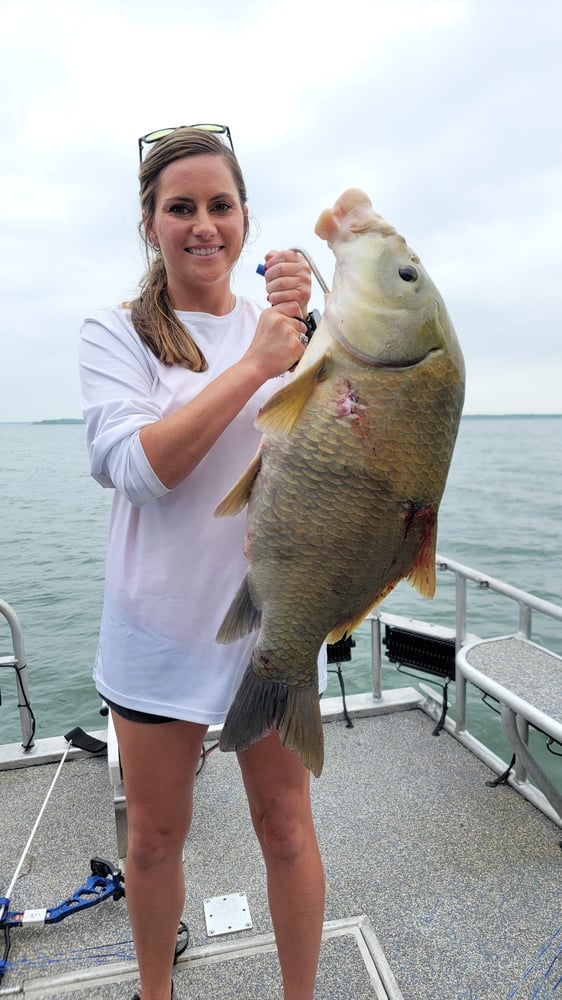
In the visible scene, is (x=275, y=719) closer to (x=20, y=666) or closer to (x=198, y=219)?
(x=198, y=219)

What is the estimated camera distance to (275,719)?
4.95 ft

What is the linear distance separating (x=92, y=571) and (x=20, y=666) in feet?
35.9

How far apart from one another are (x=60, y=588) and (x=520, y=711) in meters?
11.5

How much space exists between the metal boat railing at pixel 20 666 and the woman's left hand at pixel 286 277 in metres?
2.49

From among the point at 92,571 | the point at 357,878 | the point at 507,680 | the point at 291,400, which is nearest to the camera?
the point at 291,400

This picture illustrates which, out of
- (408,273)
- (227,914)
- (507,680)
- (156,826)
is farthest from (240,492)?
(507,680)

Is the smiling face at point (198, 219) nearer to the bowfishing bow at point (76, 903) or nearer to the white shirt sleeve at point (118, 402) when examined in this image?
the white shirt sleeve at point (118, 402)

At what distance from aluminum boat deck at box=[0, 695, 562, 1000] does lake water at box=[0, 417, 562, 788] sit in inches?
113

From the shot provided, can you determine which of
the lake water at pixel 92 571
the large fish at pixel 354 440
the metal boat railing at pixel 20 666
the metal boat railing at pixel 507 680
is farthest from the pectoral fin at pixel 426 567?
the lake water at pixel 92 571

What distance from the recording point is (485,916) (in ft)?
8.40

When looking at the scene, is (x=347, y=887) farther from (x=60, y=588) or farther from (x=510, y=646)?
(x=60, y=588)

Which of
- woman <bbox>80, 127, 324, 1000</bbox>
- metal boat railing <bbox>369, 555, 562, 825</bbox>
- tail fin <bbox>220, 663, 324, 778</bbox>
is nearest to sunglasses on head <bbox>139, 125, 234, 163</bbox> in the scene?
woman <bbox>80, 127, 324, 1000</bbox>

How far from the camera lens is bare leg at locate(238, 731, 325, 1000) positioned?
5.59 ft

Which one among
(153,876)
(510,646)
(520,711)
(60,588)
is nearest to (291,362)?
(153,876)
